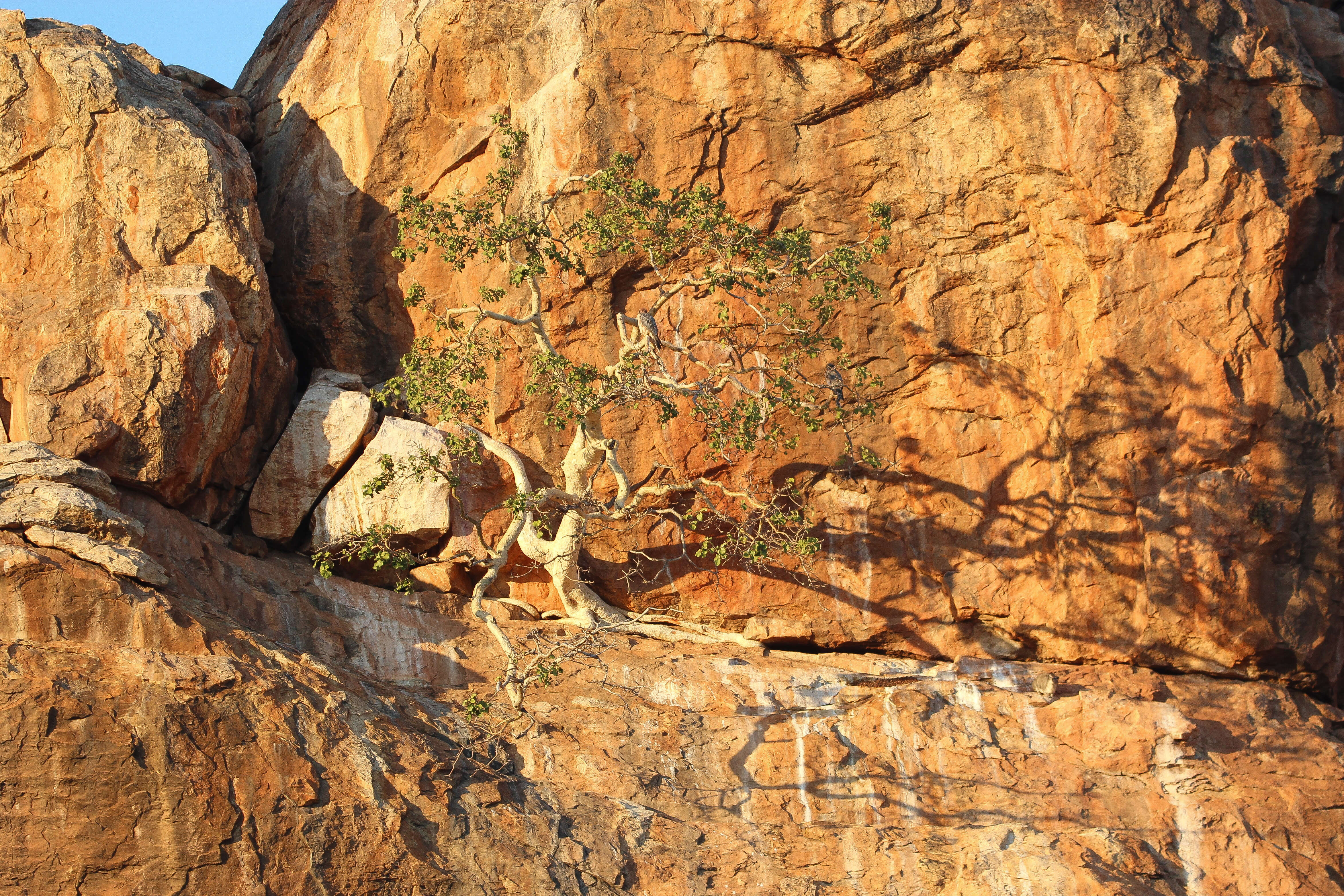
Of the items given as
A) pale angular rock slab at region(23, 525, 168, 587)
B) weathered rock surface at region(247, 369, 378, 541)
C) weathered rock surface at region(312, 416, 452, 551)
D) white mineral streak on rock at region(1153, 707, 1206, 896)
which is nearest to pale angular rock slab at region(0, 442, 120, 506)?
pale angular rock slab at region(23, 525, 168, 587)

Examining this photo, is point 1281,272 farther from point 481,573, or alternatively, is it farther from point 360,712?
point 360,712

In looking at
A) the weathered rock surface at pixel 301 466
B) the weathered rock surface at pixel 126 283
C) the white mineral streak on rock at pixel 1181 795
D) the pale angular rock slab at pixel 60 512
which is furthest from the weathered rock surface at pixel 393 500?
the white mineral streak on rock at pixel 1181 795

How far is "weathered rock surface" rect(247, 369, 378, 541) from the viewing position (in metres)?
14.8

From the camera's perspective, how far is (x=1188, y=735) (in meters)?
13.2

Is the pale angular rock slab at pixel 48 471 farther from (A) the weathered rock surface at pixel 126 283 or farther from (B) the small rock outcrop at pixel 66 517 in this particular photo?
(A) the weathered rock surface at pixel 126 283

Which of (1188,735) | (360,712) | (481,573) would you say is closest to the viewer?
(360,712)

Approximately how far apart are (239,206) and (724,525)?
7.24 m

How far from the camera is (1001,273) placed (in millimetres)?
15234

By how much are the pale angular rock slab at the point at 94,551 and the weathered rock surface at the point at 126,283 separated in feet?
7.45

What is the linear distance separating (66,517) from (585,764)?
5444 mm

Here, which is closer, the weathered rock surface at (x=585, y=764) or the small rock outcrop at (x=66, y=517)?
the weathered rock surface at (x=585, y=764)

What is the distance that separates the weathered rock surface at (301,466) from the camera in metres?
14.8

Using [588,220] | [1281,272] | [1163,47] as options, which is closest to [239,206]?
[588,220]

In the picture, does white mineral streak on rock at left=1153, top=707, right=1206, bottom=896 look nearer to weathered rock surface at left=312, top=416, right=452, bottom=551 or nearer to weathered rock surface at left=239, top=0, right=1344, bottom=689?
weathered rock surface at left=239, top=0, right=1344, bottom=689
